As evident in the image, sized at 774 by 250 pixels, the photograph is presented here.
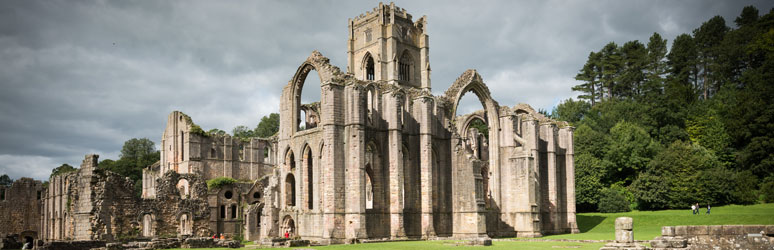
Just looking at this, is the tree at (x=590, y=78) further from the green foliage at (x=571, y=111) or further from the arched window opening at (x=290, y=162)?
the arched window opening at (x=290, y=162)

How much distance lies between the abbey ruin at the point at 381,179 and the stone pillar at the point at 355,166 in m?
0.04

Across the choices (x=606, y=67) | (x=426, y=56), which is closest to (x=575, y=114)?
(x=606, y=67)

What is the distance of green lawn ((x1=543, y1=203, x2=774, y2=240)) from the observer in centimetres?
3147

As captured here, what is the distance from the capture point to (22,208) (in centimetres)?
4825

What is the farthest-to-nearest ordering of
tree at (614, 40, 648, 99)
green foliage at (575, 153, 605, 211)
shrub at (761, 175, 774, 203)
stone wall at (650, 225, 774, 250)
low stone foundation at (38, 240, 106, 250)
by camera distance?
tree at (614, 40, 648, 99), green foliage at (575, 153, 605, 211), shrub at (761, 175, 774, 203), low stone foundation at (38, 240, 106, 250), stone wall at (650, 225, 774, 250)

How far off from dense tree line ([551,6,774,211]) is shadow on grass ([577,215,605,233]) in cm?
299

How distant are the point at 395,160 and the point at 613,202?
21624 millimetres

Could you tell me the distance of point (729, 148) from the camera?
4512 cm

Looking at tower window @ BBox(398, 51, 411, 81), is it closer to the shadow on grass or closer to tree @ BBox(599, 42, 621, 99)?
tree @ BBox(599, 42, 621, 99)

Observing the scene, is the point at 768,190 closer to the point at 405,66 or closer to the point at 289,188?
the point at 289,188

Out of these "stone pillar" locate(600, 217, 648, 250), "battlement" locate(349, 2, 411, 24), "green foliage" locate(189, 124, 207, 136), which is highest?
"battlement" locate(349, 2, 411, 24)

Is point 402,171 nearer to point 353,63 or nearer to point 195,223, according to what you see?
point 195,223

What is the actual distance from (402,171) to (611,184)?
24814 millimetres

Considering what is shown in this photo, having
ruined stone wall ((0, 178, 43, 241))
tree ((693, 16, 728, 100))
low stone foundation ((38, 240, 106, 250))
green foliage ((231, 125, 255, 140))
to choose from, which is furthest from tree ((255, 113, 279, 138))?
low stone foundation ((38, 240, 106, 250))
